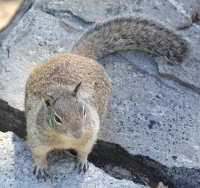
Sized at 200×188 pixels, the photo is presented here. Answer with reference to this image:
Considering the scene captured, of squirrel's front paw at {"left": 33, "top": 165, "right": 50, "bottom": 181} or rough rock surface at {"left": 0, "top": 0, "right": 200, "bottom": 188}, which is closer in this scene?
squirrel's front paw at {"left": 33, "top": 165, "right": 50, "bottom": 181}

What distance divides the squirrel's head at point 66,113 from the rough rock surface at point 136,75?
770 millimetres

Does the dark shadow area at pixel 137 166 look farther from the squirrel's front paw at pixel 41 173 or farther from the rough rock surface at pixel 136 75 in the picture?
the squirrel's front paw at pixel 41 173

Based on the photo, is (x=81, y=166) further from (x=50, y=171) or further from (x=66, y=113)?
(x=66, y=113)

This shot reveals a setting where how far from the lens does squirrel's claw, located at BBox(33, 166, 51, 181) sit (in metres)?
2.92

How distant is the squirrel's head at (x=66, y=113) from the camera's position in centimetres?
257

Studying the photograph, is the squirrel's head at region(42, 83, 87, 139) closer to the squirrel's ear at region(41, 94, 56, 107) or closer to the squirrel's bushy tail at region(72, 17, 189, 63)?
the squirrel's ear at region(41, 94, 56, 107)

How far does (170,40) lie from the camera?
3.92 meters

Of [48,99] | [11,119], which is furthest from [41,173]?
[11,119]

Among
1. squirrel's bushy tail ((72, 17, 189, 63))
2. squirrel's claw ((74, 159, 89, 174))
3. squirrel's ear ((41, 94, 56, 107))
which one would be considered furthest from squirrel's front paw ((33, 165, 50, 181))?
squirrel's bushy tail ((72, 17, 189, 63))

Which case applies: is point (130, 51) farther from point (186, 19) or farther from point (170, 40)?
point (186, 19)

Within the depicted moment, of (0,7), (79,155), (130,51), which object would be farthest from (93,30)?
(0,7)

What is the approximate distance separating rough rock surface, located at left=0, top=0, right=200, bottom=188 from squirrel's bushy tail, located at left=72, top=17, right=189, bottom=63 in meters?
0.09

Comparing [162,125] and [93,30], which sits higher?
[93,30]

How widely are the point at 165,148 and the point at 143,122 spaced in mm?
326
